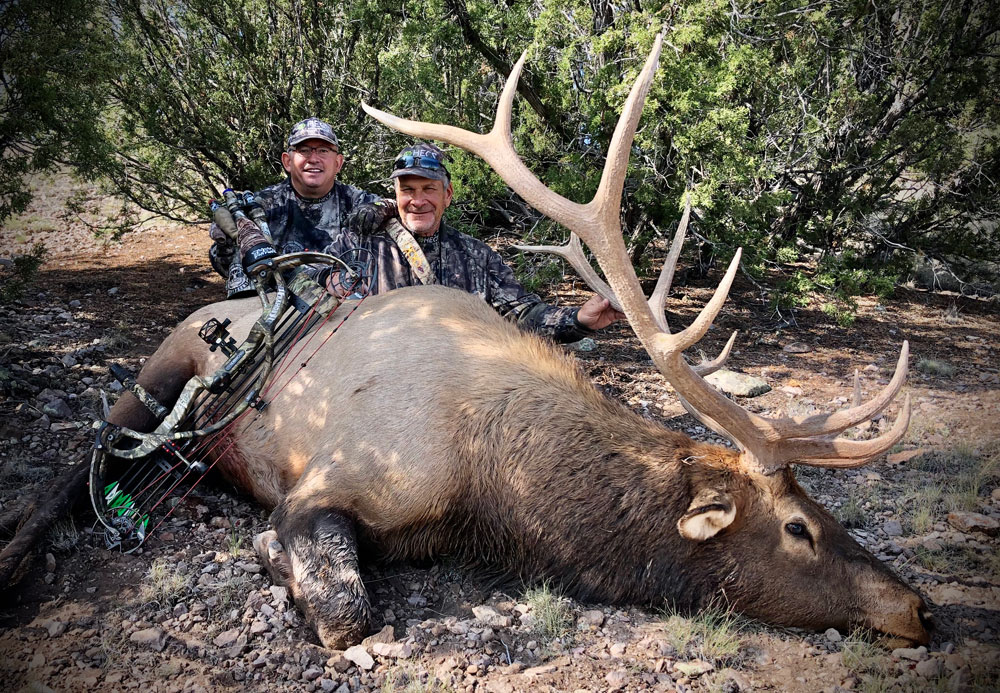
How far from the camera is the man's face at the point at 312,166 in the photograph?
15.7ft

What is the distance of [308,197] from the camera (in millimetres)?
4914

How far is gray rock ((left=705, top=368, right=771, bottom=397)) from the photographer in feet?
16.7

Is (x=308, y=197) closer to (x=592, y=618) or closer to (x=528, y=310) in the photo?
(x=528, y=310)

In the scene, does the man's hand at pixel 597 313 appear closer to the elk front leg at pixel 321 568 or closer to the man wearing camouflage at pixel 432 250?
the man wearing camouflage at pixel 432 250

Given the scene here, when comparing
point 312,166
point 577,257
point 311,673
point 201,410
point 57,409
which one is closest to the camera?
point 311,673

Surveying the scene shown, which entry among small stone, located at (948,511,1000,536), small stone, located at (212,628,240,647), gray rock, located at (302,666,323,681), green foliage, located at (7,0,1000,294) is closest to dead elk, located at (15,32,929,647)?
gray rock, located at (302,666,323,681)

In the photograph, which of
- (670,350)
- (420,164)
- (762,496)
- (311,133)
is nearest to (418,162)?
(420,164)

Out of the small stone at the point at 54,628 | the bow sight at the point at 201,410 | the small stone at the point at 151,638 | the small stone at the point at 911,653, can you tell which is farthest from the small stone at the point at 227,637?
the small stone at the point at 911,653

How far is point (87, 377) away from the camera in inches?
181

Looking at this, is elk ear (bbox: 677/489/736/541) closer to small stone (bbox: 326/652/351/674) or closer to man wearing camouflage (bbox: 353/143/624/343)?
small stone (bbox: 326/652/351/674)

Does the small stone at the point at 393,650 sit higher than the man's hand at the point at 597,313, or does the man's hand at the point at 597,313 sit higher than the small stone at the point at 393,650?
the man's hand at the point at 597,313

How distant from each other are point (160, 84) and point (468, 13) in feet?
9.00

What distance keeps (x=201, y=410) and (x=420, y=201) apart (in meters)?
1.79

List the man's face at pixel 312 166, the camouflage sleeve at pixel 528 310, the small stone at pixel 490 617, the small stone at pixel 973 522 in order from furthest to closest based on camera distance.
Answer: the man's face at pixel 312 166
the camouflage sleeve at pixel 528 310
the small stone at pixel 973 522
the small stone at pixel 490 617
